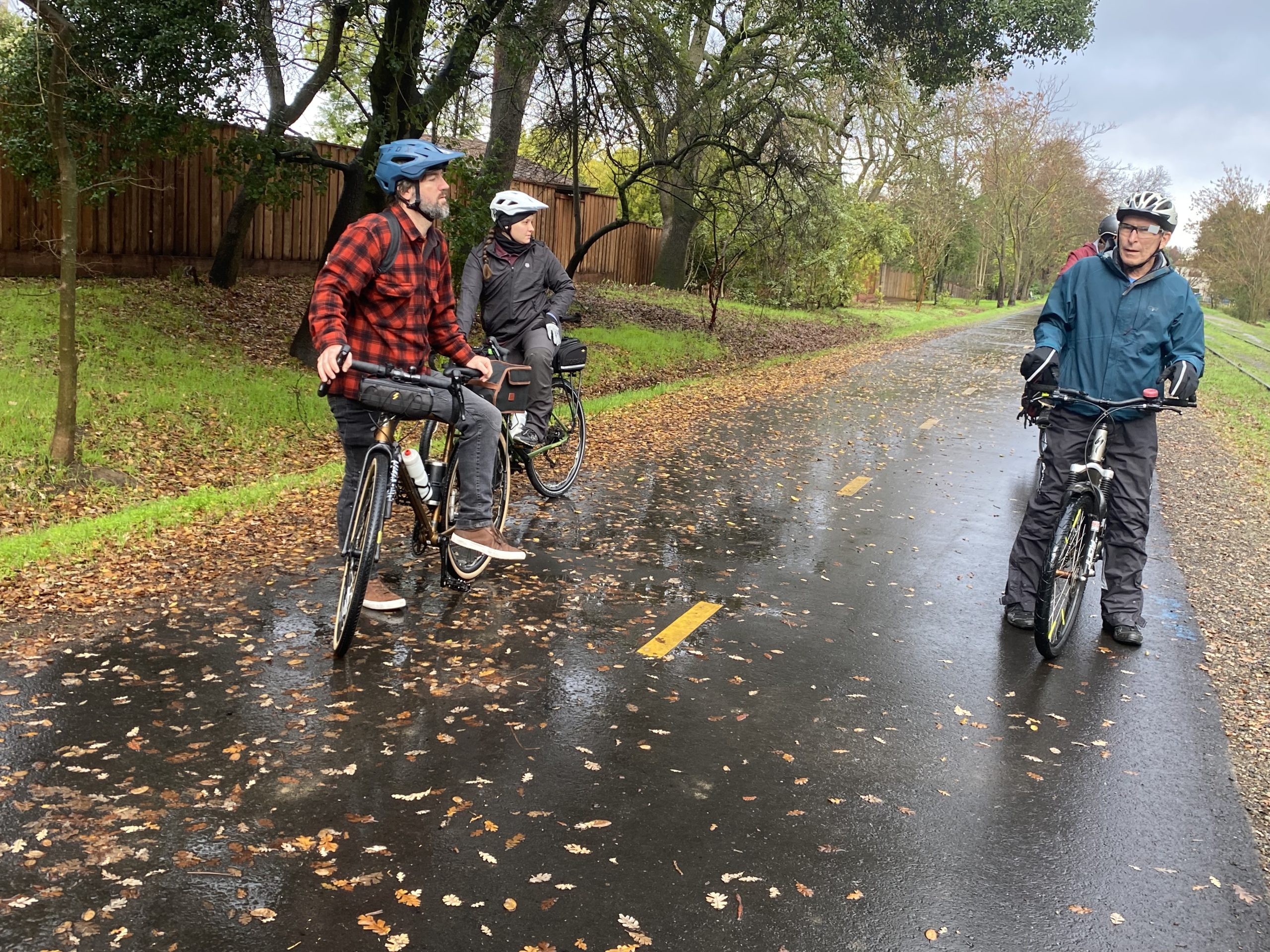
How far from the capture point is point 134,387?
1084 cm

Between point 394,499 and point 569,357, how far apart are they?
300cm

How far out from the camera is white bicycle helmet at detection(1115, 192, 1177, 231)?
227 inches

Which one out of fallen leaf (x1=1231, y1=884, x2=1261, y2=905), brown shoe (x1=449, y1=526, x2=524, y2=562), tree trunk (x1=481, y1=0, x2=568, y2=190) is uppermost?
tree trunk (x1=481, y1=0, x2=568, y2=190)

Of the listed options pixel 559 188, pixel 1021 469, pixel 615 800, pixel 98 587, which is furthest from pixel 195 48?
pixel 559 188

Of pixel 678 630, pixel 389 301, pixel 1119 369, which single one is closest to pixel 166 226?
pixel 389 301

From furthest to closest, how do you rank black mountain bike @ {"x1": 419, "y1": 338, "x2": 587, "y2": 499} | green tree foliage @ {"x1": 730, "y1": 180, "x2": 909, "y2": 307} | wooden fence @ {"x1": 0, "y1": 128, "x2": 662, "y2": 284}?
green tree foliage @ {"x1": 730, "y1": 180, "x2": 909, "y2": 307}
wooden fence @ {"x1": 0, "y1": 128, "x2": 662, "y2": 284}
black mountain bike @ {"x1": 419, "y1": 338, "x2": 587, "y2": 499}

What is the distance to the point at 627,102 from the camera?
1558 centimetres

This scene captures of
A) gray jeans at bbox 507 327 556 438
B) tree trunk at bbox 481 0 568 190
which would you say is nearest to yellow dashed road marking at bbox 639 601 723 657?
gray jeans at bbox 507 327 556 438

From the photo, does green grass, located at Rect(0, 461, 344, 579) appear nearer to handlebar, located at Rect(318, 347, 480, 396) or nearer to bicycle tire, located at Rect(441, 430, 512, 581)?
bicycle tire, located at Rect(441, 430, 512, 581)

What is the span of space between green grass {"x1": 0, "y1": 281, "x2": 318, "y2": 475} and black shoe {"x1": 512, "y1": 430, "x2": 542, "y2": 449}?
3260 millimetres

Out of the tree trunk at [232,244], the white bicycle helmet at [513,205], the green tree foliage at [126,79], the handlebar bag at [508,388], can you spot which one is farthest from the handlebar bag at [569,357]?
the tree trunk at [232,244]

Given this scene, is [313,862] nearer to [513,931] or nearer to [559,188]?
[513,931]

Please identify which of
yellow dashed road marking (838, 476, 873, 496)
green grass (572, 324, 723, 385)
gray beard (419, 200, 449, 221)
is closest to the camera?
gray beard (419, 200, 449, 221)

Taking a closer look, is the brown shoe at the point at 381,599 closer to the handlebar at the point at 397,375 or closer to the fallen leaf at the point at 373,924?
the handlebar at the point at 397,375
